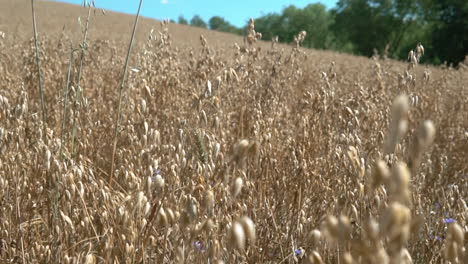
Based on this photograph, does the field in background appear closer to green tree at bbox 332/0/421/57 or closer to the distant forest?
the distant forest

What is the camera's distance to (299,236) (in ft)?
5.15

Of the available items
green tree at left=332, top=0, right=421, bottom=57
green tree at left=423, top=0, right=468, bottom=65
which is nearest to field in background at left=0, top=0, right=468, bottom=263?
green tree at left=423, top=0, right=468, bottom=65

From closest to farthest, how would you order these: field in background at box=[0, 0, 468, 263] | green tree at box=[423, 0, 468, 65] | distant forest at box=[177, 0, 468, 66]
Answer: field in background at box=[0, 0, 468, 263] < green tree at box=[423, 0, 468, 65] < distant forest at box=[177, 0, 468, 66]

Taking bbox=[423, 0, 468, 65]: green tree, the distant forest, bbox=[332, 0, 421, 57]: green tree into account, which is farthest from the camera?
bbox=[332, 0, 421, 57]: green tree

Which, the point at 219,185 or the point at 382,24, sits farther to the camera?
the point at 382,24

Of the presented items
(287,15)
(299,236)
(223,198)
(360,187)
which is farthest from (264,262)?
(287,15)

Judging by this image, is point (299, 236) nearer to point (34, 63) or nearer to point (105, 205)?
point (105, 205)

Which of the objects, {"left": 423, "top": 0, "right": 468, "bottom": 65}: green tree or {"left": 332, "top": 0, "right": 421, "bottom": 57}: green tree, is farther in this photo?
{"left": 332, "top": 0, "right": 421, "bottom": 57}: green tree

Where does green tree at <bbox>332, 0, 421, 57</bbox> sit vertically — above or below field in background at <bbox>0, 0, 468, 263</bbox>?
above

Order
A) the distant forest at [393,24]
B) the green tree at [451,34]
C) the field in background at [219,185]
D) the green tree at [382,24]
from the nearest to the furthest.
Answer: the field in background at [219,185], the green tree at [451,34], the distant forest at [393,24], the green tree at [382,24]

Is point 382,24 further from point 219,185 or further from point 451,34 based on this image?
point 219,185

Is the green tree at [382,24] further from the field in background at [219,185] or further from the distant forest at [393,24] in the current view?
the field in background at [219,185]

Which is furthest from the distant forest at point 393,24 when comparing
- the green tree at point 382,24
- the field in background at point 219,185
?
the field in background at point 219,185

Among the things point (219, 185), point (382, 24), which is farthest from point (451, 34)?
point (219, 185)
